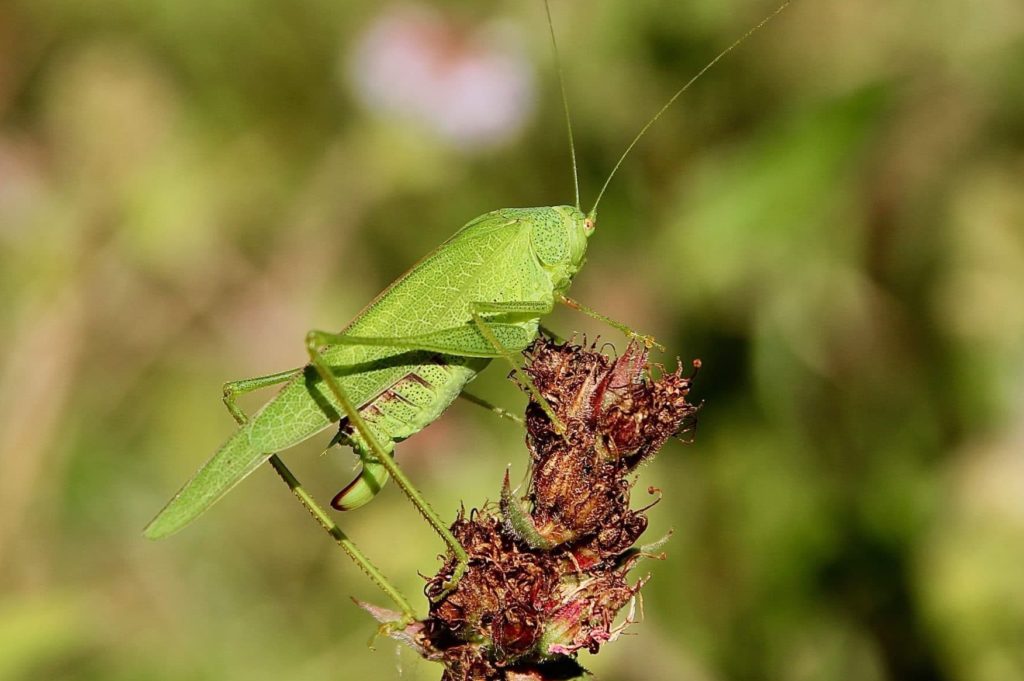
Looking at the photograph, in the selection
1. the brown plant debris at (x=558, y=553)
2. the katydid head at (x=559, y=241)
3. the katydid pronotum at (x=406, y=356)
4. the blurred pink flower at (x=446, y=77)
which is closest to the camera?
the brown plant debris at (x=558, y=553)

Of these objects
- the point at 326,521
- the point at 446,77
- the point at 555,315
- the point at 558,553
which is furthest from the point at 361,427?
the point at 446,77

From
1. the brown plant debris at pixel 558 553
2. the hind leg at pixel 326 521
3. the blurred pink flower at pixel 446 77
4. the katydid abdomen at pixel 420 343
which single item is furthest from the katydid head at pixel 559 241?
the blurred pink flower at pixel 446 77

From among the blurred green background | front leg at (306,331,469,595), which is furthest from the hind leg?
the blurred green background

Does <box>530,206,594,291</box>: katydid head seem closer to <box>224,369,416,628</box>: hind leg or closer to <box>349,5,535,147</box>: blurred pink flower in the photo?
<box>224,369,416,628</box>: hind leg

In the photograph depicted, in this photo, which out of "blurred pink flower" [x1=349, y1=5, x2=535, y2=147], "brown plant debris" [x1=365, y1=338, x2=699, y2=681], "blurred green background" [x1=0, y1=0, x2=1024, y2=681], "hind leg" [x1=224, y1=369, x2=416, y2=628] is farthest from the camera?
"blurred pink flower" [x1=349, y1=5, x2=535, y2=147]

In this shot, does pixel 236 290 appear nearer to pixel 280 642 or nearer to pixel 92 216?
pixel 92 216

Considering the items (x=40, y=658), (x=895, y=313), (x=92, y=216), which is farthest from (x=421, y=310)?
(x=92, y=216)

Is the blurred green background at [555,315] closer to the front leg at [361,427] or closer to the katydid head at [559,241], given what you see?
the katydid head at [559,241]
